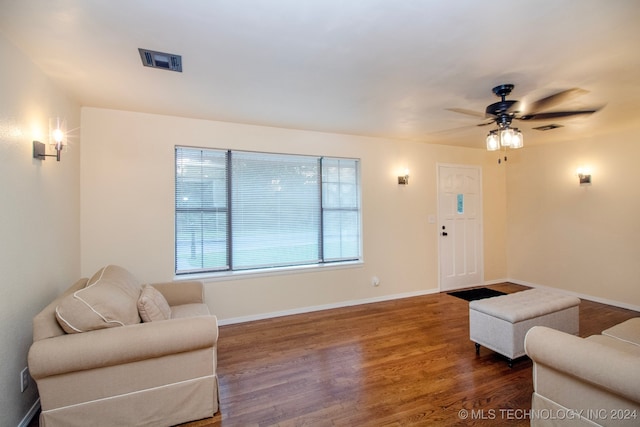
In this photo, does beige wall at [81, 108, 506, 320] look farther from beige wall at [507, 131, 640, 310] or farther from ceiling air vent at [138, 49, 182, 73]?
ceiling air vent at [138, 49, 182, 73]

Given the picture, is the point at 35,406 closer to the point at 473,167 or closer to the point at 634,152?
the point at 473,167

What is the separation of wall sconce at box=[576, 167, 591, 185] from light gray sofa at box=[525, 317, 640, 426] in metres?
3.45

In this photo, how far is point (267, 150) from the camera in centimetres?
396

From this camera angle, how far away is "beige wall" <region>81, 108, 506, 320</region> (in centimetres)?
324

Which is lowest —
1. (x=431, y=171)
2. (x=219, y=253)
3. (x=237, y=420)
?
(x=237, y=420)

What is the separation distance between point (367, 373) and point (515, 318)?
1.38 meters

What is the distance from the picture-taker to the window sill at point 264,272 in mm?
3643

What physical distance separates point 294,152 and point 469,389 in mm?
3188

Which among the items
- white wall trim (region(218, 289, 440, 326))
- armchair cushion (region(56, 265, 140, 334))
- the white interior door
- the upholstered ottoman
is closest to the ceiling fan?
the upholstered ottoman

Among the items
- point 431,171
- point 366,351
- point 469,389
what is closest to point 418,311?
point 366,351

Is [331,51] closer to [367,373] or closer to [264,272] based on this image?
[367,373]

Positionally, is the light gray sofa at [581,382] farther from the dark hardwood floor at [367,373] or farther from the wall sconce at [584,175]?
the wall sconce at [584,175]

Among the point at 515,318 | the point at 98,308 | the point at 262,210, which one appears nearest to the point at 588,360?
the point at 515,318

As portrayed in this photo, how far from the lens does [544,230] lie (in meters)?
5.17
